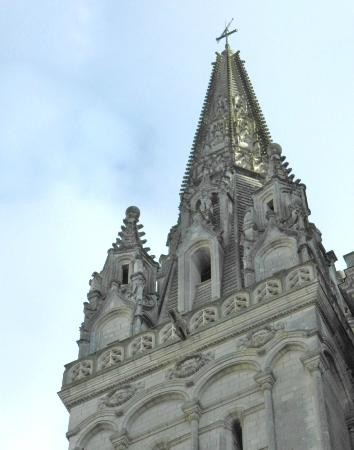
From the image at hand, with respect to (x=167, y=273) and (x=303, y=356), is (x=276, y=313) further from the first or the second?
(x=167, y=273)

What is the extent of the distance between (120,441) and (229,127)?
16.6m

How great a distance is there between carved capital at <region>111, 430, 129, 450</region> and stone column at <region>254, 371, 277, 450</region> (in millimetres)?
3003

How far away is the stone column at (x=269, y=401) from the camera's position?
24.3 m

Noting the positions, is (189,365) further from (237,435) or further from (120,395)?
(237,435)

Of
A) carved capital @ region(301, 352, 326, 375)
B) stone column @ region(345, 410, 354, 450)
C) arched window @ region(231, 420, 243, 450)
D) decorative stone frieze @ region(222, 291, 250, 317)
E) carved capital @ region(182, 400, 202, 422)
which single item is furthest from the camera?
decorative stone frieze @ region(222, 291, 250, 317)

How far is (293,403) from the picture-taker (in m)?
25.0

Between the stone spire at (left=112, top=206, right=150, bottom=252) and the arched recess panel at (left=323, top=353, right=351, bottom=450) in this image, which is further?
the stone spire at (left=112, top=206, right=150, bottom=252)

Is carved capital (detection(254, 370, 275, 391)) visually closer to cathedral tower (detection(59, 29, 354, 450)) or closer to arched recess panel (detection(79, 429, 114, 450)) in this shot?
cathedral tower (detection(59, 29, 354, 450))

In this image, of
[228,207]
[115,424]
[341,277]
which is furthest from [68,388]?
[341,277]

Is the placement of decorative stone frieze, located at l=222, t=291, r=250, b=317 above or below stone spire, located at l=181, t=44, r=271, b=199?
below

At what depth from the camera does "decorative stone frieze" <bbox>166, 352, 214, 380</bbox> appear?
27.5m

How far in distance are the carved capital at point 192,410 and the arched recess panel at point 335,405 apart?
2680 millimetres

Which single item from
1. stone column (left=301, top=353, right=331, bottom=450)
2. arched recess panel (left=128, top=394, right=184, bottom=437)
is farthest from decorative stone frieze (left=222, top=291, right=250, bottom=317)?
stone column (left=301, top=353, right=331, bottom=450)

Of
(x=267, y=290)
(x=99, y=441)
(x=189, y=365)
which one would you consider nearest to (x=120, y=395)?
(x=99, y=441)
